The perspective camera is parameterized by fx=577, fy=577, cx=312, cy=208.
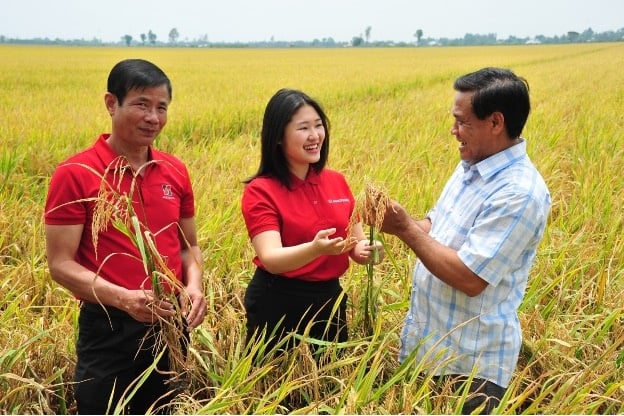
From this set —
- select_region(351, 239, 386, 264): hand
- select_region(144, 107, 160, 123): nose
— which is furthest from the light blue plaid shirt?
select_region(144, 107, 160, 123): nose

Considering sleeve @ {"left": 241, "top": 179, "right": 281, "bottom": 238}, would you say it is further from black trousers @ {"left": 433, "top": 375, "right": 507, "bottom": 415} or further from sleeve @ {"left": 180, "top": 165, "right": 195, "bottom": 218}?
black trousers @ {"left": 433, "top": 375, "right": 507, "bottom": 415}

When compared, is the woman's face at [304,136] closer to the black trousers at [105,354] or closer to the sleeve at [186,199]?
the sleeve at [186,199]

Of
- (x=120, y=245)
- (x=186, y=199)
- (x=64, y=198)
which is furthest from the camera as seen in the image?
(x=186, y=199)

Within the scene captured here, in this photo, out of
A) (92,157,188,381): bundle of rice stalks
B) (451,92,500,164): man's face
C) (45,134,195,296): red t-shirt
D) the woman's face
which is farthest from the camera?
the woman's face

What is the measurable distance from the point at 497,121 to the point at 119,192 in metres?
1.04

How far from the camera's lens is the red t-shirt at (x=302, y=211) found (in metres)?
1.66

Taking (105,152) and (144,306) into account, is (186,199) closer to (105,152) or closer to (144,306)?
(105,152)

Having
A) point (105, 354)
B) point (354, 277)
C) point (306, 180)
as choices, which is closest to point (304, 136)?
point (306, 180)

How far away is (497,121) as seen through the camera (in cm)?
158

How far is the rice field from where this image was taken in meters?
1.63

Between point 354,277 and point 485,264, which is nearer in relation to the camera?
point 485,264

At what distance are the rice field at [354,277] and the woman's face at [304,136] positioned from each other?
0.74 ft

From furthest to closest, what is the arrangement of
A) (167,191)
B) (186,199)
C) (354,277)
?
1. (354,277)
2. (186,199)
3. (167,191)

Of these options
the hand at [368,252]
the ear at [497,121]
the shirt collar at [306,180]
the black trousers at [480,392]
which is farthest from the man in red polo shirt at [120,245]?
the ear at [497,121]
